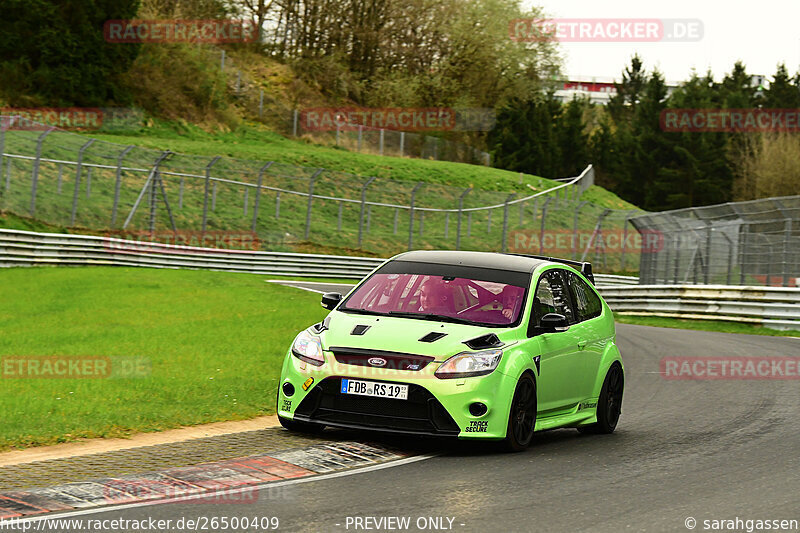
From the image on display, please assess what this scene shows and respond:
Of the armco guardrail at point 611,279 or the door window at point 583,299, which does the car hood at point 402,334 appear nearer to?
the door window at point 583,299

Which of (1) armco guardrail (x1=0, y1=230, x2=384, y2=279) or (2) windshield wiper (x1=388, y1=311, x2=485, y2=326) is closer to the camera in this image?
(2) windshield wiper (x1=388, y1=311, x2=485, y2=326)

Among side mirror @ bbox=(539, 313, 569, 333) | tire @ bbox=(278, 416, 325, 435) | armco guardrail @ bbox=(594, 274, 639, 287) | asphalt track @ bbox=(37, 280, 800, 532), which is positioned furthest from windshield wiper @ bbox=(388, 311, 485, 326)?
armco guardrail @ bbox=(594, 274, 639, 287)

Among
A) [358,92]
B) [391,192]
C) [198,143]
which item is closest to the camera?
[391,192]

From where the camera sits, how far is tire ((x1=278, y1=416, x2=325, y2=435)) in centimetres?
894

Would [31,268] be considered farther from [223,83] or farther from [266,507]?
[223,83]

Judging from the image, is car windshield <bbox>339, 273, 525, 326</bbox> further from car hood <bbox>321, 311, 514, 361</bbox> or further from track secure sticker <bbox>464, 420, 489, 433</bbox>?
track secure sticker <bbox>464, 420, 489, 433</bbox>

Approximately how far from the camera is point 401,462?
8141 mm

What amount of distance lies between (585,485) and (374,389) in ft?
5.76

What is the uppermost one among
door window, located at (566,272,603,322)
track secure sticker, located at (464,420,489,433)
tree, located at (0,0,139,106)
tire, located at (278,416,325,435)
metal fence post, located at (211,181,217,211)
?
tree, located at (0,0,139,106)

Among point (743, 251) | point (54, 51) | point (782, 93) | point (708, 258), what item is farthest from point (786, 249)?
point (782, 93)

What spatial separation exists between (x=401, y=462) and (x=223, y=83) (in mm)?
59401

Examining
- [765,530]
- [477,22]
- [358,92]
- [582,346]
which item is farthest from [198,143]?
[765,530]

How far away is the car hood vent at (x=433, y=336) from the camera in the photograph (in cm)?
846

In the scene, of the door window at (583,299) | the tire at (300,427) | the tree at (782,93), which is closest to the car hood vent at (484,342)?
the tire at (300,427)
